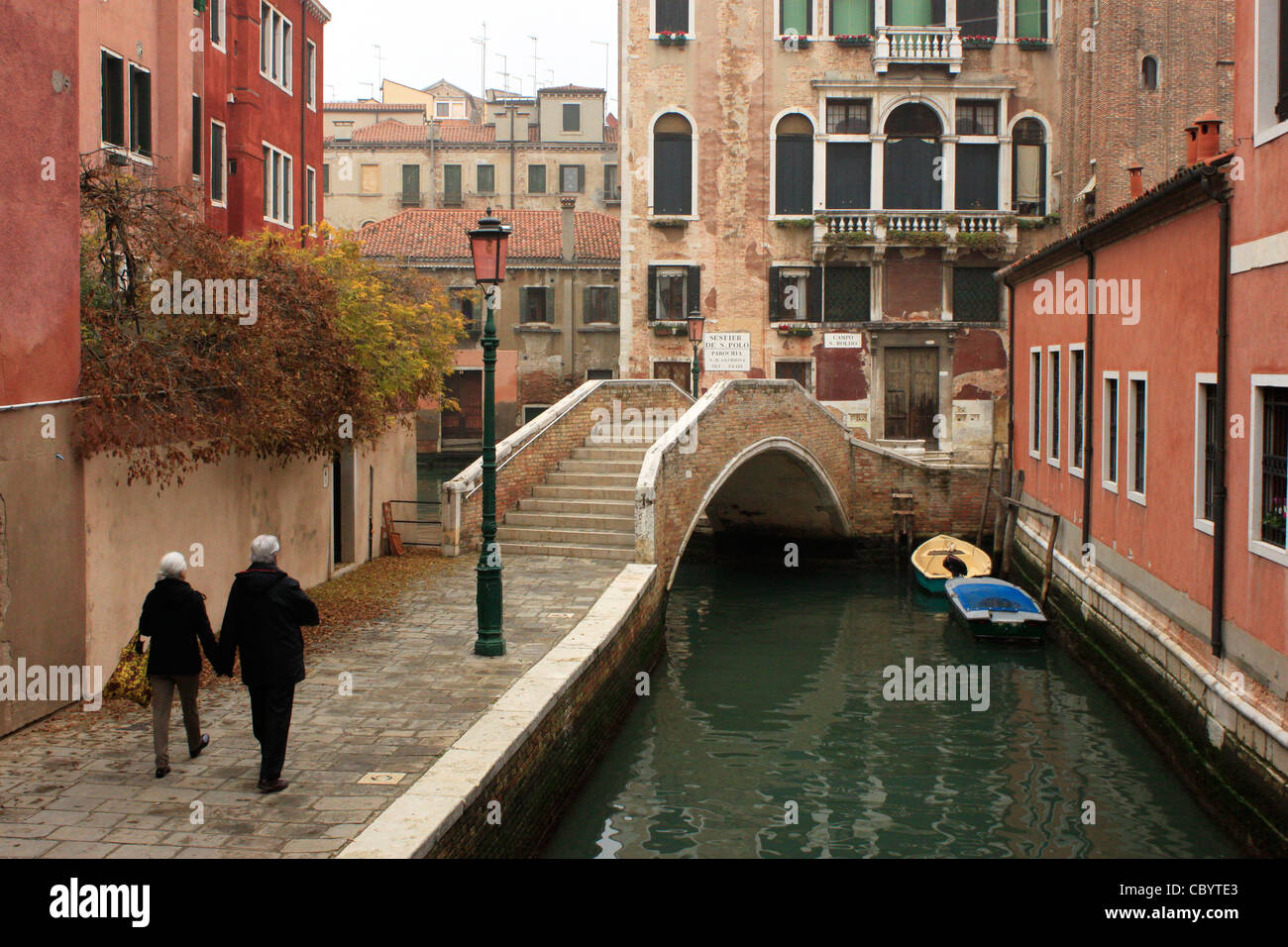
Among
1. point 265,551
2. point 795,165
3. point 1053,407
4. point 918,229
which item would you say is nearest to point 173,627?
point 265,551

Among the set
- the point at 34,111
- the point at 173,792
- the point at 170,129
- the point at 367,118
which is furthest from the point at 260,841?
the point at 367,118

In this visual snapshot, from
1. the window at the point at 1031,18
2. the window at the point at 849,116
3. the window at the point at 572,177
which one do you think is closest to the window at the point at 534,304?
the window at the point at 572,177

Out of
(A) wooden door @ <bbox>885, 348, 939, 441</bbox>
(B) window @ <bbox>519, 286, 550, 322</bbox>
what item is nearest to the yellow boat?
(A) wooden door @ <bbox>885, 348, 939, 441</bbox>

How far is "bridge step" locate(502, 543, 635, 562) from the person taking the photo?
14539 mm

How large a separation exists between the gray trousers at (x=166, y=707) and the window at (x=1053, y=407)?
524 inches

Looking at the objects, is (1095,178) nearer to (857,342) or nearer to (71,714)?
(857,342)

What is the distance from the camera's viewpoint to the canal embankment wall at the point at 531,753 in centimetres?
638

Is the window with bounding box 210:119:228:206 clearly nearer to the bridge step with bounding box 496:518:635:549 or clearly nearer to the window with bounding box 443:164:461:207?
the bridge step with bounding box 496:518:635:549

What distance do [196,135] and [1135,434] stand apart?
39.6 feet

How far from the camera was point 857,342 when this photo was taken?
2689cm

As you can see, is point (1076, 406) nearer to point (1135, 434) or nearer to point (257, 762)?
point (1135, 434)

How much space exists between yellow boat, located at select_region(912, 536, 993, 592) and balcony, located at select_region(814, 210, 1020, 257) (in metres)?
8.56

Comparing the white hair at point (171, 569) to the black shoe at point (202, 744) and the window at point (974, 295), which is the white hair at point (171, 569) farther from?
the window at point (974, 295)
